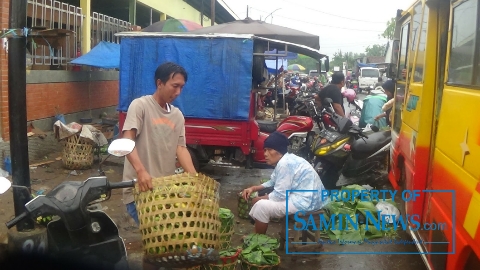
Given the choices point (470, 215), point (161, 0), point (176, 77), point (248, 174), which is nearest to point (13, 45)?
point (176, 77)

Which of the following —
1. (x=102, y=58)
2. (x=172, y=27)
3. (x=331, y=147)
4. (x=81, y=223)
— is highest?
(x=172, y=27)

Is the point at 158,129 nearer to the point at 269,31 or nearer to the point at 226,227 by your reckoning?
the point at 226,227

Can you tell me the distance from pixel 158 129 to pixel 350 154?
382 cm

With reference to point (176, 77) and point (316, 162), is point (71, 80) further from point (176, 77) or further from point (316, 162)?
point (176, 77)

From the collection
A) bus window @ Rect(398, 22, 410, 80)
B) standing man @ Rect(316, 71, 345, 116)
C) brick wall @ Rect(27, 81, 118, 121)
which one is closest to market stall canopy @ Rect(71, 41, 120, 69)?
brick wall @ Rect(27, 81, 118, 121)

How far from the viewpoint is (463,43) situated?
9.97 feet

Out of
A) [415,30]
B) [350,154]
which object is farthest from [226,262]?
[350,154]

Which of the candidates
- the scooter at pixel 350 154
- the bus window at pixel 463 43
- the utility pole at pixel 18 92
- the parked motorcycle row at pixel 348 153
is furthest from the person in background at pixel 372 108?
the utility pole at pixel 18 92

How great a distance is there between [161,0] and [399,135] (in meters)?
12.2

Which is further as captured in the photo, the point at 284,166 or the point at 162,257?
the point at 284,166

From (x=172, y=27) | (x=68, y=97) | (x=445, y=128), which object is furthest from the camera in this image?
(x=172, y=27)

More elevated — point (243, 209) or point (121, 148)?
point (121, 148)

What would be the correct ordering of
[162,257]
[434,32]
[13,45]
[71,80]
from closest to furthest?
[162,257], [13,45], [434,32], [71,80]

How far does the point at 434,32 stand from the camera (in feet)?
12.8
